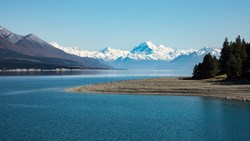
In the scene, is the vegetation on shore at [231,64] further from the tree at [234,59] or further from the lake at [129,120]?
the lake at [129,120]

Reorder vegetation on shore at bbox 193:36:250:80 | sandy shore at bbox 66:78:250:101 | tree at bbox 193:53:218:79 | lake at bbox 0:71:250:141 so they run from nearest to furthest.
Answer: lake at bbox 0:71:250:141, sandy shore at bbox 66:78:250:101, vegetation on shore at bbox 193:36:250:80, tree at bbox 193:53:218:79

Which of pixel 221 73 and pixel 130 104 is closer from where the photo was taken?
pixel 130 104

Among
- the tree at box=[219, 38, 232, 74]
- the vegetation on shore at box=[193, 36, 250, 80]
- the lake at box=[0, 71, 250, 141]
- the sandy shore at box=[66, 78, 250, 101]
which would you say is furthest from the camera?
the tree at box=[219, 38, 232, 74]

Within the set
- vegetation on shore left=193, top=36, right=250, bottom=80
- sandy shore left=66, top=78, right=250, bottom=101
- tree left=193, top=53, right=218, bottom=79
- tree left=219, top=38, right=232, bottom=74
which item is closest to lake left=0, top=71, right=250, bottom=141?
sandy shore left=66, top=78, right=250, bottom=101

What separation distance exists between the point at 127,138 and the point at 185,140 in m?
7.04

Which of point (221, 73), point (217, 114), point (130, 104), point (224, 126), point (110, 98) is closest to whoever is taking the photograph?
point (224, 126)

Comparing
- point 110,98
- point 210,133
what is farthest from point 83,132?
point 110,98

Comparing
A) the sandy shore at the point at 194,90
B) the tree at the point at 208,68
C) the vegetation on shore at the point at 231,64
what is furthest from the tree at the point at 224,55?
the sandy shore at the point at 194,90

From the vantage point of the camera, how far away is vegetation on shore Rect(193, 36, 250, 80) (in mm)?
126125

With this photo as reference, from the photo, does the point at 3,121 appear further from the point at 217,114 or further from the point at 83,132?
the point at 217,114

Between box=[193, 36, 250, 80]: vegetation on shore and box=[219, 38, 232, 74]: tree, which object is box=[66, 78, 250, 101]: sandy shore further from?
box=[219, 38, 232, 74]: tree

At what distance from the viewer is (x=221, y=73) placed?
491 ft

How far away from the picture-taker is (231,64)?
127 m

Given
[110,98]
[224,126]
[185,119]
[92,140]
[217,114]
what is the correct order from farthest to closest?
[110,98] < [217,114] < [185,119] < [224,126] < [92,140]
